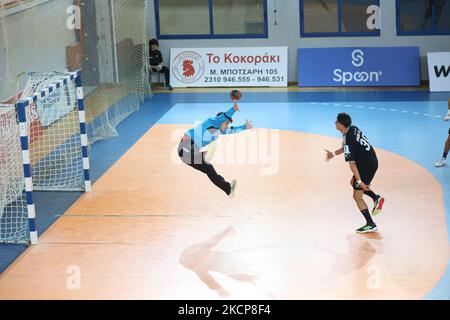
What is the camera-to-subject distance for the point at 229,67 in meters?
24.3

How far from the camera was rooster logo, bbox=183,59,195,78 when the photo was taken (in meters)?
24.4

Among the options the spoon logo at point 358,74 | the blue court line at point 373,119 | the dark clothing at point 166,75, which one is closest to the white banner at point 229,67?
the dark clothing at point 166,75

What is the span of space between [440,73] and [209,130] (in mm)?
12045

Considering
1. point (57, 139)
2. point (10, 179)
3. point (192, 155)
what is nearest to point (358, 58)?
point (57, 139)

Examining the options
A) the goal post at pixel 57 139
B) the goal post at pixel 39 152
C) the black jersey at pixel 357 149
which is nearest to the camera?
the black jersey at pixel 357 149

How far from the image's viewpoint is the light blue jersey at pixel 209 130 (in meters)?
12.5

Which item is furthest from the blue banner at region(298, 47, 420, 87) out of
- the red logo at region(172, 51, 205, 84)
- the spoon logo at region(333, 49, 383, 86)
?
the red logo at region(172, 51, 205, 84)

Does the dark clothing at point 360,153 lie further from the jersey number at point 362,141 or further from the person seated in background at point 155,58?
the person seated in background at point 155,58

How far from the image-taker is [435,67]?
22578 millimetres

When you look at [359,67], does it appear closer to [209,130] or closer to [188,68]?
[188,68]

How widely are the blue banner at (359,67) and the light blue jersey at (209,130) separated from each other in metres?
11.7

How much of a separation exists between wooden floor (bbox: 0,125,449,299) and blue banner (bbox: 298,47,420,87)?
7.72 m

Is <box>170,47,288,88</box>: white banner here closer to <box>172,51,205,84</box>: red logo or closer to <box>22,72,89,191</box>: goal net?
<box>172,51,205,84</box>: red logo
